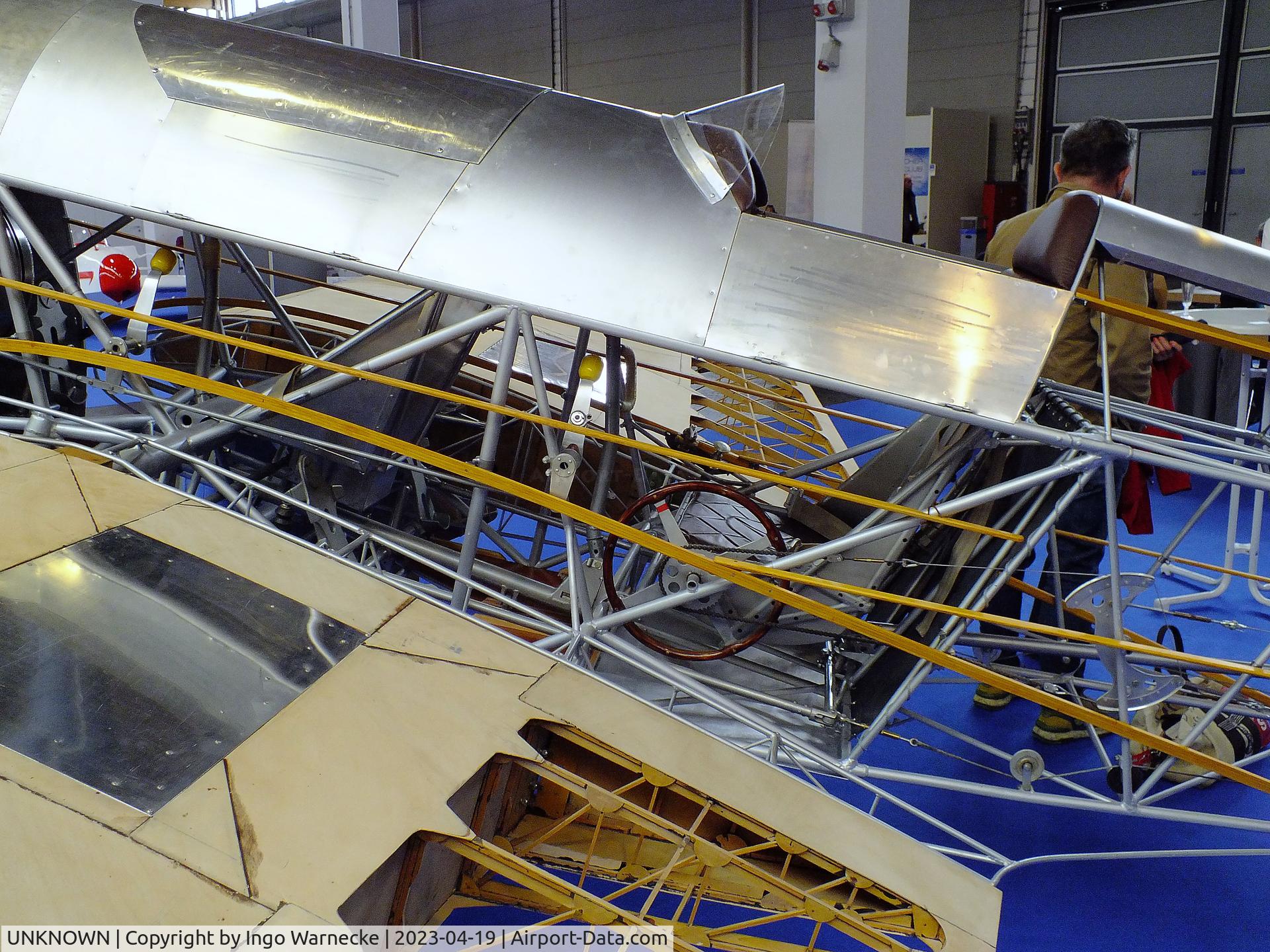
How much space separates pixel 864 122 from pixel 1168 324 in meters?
6.46

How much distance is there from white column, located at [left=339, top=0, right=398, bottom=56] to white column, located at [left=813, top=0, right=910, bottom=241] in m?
0.57

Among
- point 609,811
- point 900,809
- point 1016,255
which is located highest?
point 1016,255

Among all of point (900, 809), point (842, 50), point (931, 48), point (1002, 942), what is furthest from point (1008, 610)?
point (931, 48)

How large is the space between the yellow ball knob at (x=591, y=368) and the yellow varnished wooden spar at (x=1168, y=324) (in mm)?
1376

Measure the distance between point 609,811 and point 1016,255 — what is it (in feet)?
6.22

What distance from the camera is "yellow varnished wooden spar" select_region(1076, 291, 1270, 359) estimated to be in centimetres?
272

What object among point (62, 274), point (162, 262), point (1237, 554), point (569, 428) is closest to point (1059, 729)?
point (569, 428)

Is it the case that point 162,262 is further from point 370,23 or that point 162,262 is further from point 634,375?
point 370,23

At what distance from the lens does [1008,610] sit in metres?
4.21

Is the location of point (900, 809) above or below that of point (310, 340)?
below

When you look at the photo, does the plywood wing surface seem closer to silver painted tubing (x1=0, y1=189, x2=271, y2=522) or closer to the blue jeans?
silver painted tubing (x1=0, y1=189, x2=271, y2=522)

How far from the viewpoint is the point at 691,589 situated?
280cm

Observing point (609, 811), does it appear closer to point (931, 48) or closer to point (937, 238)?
point (937, 238)

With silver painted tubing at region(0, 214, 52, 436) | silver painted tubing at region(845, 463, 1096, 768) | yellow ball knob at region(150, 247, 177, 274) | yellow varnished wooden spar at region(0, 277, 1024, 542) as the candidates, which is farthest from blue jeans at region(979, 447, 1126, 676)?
silver painted tubing at region(0, 214, 52, 436)
